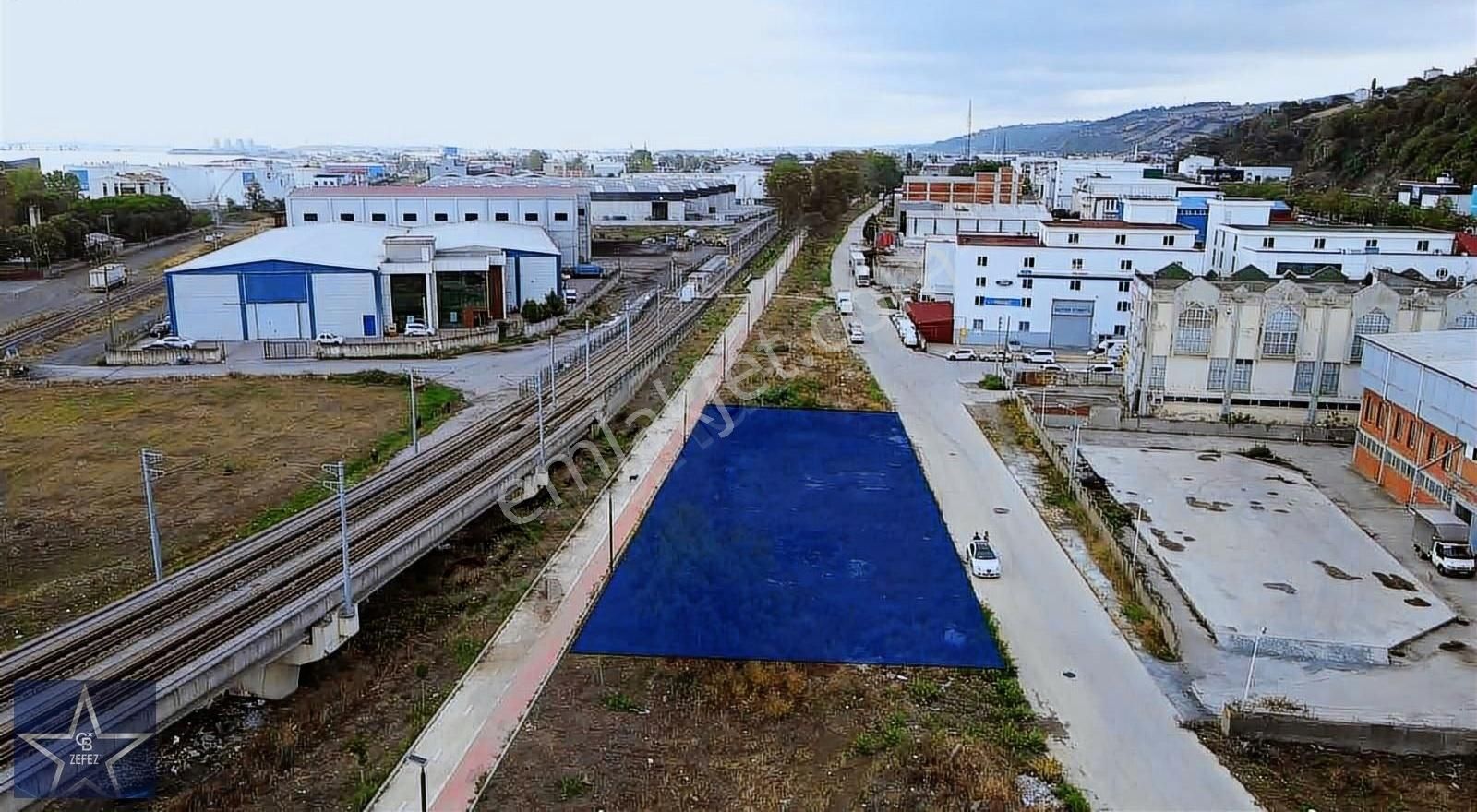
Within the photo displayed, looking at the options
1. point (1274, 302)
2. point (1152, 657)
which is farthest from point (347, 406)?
point (1274, 302)

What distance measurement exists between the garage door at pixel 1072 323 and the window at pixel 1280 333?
24.5ft

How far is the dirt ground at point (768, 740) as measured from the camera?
8.45 metres

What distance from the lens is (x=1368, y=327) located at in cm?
1905

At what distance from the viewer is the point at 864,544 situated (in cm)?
1382

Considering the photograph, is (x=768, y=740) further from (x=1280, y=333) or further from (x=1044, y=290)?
(x=1044, y=290)

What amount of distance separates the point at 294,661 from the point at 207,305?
18868 mm

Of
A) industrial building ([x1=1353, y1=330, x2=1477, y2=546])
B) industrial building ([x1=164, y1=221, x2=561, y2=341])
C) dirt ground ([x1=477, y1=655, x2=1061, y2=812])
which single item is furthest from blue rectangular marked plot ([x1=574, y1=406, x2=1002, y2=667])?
industrial building ([x1=164, y1=221, x2=561, y2=341])

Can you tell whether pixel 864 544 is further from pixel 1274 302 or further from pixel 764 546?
pixel 1274 302

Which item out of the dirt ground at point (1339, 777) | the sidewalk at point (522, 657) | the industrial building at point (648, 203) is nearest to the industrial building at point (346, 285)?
the sidewalk at point (522, 657)

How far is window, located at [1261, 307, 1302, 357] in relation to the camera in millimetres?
19109

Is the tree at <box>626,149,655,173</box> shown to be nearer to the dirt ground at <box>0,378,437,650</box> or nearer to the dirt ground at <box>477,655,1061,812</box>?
the dirt ground at <box>0,378,437,650</box>

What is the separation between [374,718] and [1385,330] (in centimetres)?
1872

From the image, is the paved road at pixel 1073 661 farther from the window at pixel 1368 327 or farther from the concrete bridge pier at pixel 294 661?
the window at pixel 1368 327

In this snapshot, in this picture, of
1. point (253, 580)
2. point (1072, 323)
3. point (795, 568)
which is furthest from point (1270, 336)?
point (253, 580)
